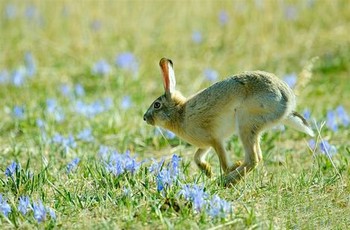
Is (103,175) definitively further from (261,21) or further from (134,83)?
(261,21)

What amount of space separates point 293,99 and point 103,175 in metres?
1.42

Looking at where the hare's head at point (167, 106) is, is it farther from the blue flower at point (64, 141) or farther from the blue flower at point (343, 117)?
the blue flower at point (343, 117)

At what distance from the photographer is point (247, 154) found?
17.7 ft

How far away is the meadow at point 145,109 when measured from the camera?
4.62m

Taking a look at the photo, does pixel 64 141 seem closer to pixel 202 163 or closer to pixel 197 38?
pixel 202 163

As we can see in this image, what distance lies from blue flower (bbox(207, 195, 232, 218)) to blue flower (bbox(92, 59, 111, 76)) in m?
5.92

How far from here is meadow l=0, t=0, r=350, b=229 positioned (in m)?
4.62

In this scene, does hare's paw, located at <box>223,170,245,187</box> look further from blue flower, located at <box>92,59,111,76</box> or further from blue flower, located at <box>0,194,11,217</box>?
blue flower, located at <box>92,59,111,76</box>

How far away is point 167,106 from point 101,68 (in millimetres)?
4524

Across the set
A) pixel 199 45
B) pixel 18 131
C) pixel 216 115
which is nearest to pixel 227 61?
pixel 199 45

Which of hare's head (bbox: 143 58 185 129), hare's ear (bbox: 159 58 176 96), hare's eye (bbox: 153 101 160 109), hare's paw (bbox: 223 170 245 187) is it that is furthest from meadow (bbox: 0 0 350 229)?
hare's ear (bbox: 159 58 176 96)

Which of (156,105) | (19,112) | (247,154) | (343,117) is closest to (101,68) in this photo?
(19,112)

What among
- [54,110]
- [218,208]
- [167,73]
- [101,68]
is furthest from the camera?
[101,68]

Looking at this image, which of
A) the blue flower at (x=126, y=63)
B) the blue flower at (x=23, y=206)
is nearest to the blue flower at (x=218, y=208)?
the blue flower at (x=23, y=206)
